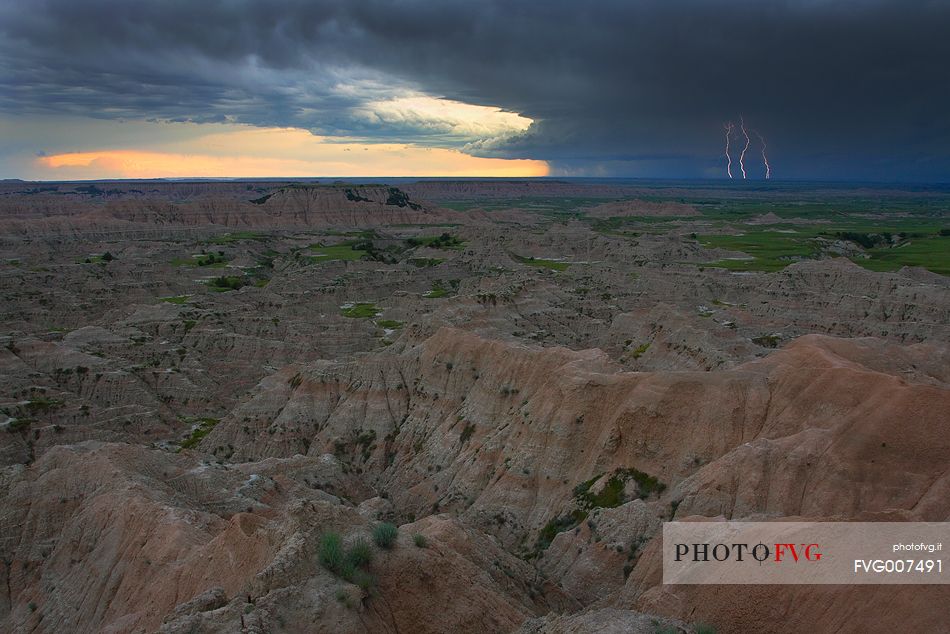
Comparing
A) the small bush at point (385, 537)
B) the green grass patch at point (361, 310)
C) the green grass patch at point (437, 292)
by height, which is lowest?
the green grass patch at point (361, 310)

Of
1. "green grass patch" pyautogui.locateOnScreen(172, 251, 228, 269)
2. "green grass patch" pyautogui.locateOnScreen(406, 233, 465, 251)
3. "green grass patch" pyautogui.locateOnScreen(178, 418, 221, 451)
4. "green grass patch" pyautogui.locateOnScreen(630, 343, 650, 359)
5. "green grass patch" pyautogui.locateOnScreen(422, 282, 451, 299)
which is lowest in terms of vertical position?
"green grass patch" pyautogui.locateOnScreen(178, 418, 221, 451)

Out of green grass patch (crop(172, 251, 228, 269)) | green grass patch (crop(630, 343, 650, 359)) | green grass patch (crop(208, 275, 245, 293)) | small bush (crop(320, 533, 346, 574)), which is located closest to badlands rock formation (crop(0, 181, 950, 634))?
small bush (crop(320, 533, 346, 574))

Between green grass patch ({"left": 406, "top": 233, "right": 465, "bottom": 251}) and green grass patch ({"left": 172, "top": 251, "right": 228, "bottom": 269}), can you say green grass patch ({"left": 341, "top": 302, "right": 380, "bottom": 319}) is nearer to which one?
green grass patch ({"left": 172, "top": 251, "right": 228, "bottom": 269})

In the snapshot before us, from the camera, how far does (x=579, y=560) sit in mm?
32094

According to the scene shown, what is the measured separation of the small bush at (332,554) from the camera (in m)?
22.1

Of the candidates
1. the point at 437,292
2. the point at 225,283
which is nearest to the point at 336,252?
the point at 225,283

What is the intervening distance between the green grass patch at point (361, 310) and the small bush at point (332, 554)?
80.1 metres

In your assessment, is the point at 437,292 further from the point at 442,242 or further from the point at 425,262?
the point at 442,242

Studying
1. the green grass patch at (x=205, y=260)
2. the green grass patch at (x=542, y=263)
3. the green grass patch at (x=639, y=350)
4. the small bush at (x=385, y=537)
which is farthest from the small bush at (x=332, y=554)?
the green grass patch at (x=205, y=260)

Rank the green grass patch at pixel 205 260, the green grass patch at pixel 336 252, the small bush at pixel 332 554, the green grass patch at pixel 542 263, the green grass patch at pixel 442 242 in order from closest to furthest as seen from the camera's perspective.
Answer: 1. the small bush at pixel 332 554
2. the green grass patch at pixel 205 260
3. the green grass patch at pixel 542 263
4. the green grass patch at pixel 336 252
5. the green grass patch at pixel 442 242

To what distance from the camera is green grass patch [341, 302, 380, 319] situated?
340 feet

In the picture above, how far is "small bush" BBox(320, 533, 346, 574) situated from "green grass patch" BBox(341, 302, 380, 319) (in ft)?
263

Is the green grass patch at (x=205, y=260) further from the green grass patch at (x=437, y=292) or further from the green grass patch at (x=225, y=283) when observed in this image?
the green grass patch at (x=437, y=292)

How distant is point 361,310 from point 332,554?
286ft
